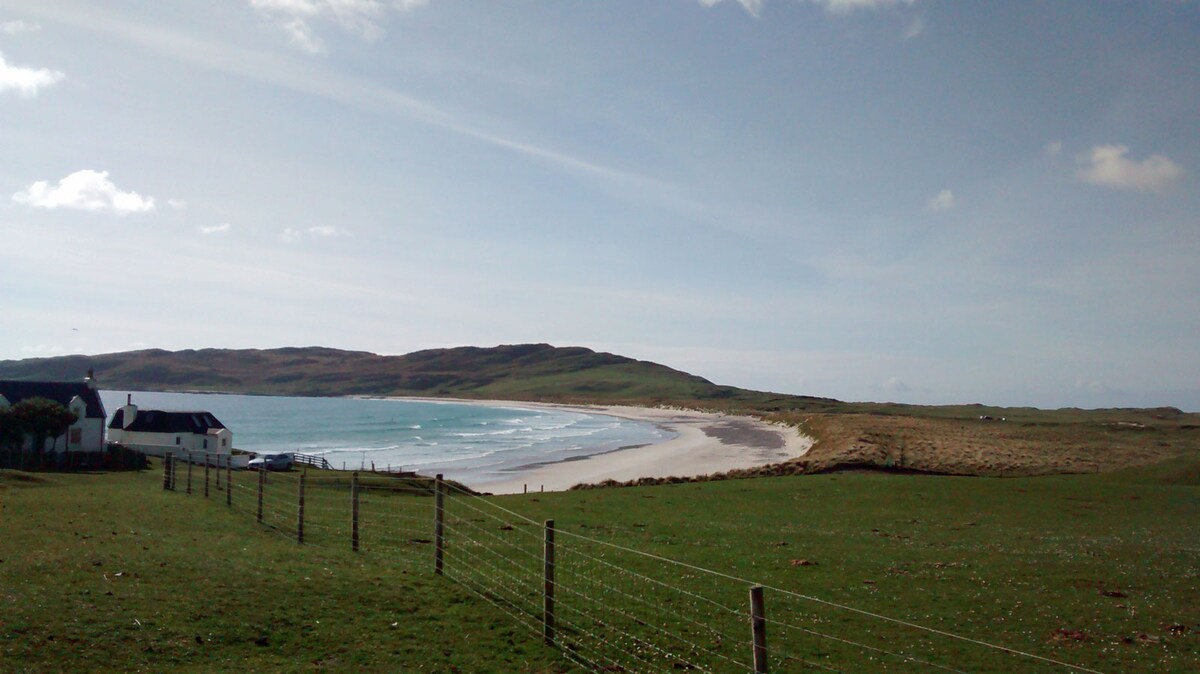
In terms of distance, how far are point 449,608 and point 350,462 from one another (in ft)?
230

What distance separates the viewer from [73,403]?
51438 millimetres

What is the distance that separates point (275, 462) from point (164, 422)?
478 inches

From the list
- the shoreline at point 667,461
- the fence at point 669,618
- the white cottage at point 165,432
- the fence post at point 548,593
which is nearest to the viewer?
the fence at point 669,618

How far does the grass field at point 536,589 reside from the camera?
29.9ft

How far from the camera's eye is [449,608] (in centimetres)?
1133

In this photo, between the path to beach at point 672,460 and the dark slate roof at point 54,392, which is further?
the path to beach at point 672,460

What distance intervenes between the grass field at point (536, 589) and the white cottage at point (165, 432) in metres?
38.4

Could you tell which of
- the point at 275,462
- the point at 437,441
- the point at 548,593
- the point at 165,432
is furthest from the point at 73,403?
the point at 437,441

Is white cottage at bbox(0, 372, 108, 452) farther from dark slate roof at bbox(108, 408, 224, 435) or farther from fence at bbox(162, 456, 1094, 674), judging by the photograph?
fence at bbox(162, 456, 1094, 674)

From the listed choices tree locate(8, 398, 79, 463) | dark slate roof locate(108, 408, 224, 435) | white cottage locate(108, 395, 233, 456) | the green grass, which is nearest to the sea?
white cottage locate(108, 395, 233, 456)

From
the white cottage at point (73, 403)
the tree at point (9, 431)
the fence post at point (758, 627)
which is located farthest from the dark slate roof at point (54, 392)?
the fence post at point (758, 627)

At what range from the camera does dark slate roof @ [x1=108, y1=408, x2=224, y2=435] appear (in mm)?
62562

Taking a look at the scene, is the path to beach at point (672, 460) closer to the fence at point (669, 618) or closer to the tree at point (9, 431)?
the fence at point (669, 618)

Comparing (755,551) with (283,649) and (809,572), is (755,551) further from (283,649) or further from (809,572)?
(283,649)
